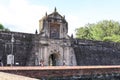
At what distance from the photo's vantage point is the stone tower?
2375cm

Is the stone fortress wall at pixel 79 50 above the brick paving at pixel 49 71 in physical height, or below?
above

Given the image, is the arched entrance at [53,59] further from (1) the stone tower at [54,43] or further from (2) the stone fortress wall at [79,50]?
(2) the stone fortress wall at [79,50]

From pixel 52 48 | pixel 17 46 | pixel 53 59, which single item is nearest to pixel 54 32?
pixel 52 48

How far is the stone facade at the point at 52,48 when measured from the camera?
22172 millimetres

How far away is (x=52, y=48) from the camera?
2433 centimetres

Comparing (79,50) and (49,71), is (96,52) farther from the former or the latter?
(49,71)

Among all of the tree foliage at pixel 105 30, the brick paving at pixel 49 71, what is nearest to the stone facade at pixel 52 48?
the brick paving at pixel 49 71

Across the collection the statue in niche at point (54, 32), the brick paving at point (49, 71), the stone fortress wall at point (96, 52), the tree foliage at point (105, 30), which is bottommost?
the brick paving at point (49, 71)

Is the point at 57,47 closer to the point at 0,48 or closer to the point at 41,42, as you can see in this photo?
the point at 41,42

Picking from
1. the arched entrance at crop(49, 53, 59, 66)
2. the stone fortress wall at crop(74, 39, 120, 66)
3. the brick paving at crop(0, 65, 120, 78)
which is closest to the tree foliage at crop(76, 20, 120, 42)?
the stone fortress wall at crop(74, 39, 120, 66)

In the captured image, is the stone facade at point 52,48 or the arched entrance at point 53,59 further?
the arched entrance at point 53,59

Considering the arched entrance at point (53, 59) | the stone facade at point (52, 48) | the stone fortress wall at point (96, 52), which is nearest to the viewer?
the stone facade at point (52, 48)

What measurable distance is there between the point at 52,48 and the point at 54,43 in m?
0.44

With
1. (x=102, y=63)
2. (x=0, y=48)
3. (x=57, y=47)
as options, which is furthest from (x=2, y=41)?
(x=102, y=63)
